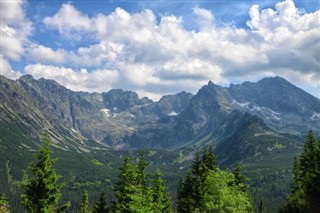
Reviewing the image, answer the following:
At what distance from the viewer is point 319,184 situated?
49.8 meters

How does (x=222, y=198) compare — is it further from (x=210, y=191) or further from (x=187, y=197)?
(x=187, y=197)

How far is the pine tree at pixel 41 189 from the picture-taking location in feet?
125

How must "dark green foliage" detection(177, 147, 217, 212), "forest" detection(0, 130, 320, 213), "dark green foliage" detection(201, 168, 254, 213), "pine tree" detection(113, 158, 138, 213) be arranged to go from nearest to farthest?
1. "forest" detection(0, 130, 320, 213)
2. "dark green foliage" detection(201, 168, 254, 213)
3. "pine tree" detection(113, 158, 138, 213)
4. "dark green foliage" detection(177, 147, 217, 212)

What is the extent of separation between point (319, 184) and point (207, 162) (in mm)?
17668

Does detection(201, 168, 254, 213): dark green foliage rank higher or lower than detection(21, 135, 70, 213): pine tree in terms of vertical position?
lower

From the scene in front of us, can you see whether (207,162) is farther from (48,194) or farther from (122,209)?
(48,194)

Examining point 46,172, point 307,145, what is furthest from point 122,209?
point 307,145

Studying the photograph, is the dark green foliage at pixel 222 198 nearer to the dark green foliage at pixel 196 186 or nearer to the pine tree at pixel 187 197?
the dark green foliage at pixel 196 186

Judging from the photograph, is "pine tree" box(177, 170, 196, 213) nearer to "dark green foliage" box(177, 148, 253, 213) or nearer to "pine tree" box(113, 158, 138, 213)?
"dark green foliage" box(177, 148, 253, 213)

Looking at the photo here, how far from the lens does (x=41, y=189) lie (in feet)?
127

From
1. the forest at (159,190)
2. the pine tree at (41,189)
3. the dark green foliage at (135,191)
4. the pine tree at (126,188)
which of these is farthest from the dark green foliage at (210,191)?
the pine tree at (41,189)

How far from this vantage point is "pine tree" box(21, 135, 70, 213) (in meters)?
38.1

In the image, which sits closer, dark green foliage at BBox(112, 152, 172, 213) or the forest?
the forest

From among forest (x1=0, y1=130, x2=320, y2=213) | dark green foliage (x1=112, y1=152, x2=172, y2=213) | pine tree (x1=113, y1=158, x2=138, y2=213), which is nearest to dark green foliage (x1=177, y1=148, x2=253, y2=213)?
forest (x1=0, y1=130, x2=320, y2=213)
